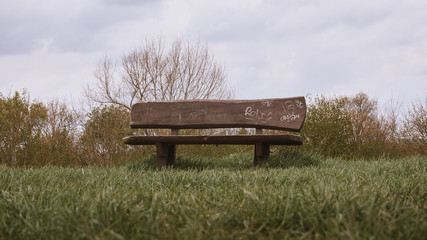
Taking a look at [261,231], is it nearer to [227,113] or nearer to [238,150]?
[227,113]

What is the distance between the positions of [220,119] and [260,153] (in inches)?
29.6

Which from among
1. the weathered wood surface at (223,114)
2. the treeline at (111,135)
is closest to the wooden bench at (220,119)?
the weathered wood surface at (223,114)

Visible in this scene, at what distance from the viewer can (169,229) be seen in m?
1.72

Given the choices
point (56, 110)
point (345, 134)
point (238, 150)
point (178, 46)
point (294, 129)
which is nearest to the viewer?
point (294, 129)

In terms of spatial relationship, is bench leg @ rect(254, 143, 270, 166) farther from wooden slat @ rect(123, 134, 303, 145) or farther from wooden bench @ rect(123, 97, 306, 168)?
wooden slat @ rect(123, 134, 303, 145)

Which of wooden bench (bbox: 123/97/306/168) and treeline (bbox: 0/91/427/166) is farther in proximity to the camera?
treeline (bbox: 0/91/427/166)

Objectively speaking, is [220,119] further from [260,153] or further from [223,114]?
[260,153]

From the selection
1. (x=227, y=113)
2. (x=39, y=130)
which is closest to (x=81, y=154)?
(x=39, y=130)

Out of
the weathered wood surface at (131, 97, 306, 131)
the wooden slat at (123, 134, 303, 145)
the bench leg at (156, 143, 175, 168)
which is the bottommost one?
the bench leg at (156, 143, 175, 168)

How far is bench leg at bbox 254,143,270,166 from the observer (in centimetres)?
529

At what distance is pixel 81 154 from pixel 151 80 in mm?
6305

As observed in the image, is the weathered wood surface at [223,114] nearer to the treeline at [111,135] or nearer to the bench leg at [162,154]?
the bench leg at [162,154]

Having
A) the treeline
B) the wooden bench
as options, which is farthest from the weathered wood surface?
the treeline

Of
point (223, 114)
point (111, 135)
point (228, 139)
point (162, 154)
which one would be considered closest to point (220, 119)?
point (223, 114)
